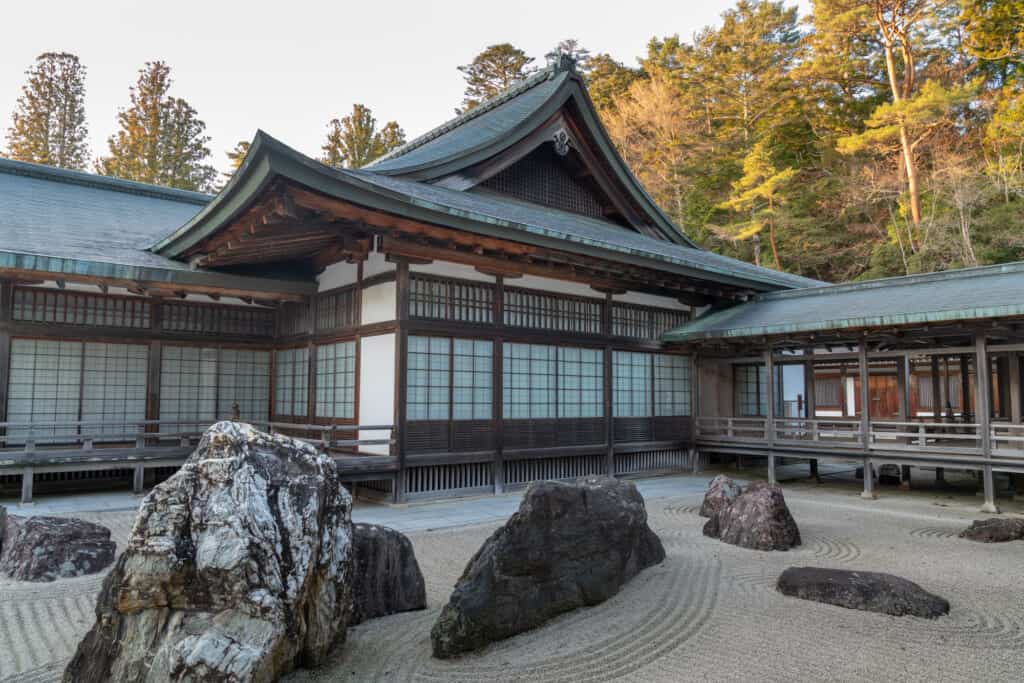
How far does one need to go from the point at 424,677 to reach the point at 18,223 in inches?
430

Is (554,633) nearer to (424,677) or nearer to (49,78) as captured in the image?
(424,677)

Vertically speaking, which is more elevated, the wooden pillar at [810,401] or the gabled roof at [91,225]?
the gabled roof at [91,225]

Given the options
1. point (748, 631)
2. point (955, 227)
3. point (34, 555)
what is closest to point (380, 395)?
point (34, 555)

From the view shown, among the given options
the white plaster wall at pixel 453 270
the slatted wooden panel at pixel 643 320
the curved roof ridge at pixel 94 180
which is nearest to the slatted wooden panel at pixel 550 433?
the slatted wooden panel at pixel 643 320

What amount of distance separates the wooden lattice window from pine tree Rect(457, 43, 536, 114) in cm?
3559

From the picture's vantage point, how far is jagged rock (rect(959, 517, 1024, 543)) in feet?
25.7

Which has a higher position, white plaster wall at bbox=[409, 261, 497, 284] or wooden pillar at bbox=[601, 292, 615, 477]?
white plaster wall at bbox=[409, 261, 497, 284]

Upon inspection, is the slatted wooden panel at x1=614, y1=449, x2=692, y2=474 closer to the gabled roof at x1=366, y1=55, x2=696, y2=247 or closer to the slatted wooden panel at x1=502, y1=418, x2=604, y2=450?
the slatted wooden panel at x1=502, y1=418, x2=604, y2=450

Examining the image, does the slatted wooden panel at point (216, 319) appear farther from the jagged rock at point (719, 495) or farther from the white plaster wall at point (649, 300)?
the jagged rock at point (719, 495)

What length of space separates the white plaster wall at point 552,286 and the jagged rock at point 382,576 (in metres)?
6.99

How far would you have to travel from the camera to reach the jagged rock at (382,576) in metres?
5.05

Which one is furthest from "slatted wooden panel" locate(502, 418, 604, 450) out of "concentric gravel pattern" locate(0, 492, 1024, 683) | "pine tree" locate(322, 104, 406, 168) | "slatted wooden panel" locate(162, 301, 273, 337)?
"pine tree" locate(322, 104, 406, 168)

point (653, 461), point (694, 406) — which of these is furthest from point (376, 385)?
point (694, 406)

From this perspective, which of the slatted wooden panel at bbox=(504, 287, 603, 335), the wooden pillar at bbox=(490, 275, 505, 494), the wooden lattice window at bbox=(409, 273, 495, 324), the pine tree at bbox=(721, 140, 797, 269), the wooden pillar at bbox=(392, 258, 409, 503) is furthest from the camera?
the pine tree at bbox=(721, 140, 797, 269)
